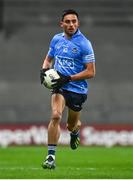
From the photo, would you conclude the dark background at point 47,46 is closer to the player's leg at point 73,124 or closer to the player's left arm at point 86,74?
the player's leg at point 73,124

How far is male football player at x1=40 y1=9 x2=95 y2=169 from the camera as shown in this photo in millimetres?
9961

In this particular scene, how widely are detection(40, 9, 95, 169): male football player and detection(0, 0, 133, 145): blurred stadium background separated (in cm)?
1303

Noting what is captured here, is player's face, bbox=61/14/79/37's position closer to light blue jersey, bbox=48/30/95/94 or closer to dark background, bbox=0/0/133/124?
light blue jersey, bbox=48/30/95/94

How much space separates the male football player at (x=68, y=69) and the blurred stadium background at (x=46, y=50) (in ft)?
42.7

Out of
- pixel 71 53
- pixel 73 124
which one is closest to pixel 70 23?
pixel 71 53

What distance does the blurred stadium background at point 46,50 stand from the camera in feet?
81.8

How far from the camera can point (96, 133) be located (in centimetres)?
2191

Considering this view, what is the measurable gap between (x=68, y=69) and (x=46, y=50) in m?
15.7

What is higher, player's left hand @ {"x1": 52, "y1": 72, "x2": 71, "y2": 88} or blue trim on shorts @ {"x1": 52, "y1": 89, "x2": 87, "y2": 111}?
player's left hand @ {"x1": 52, "y1": 72, "x2": 71, "y2": 88}

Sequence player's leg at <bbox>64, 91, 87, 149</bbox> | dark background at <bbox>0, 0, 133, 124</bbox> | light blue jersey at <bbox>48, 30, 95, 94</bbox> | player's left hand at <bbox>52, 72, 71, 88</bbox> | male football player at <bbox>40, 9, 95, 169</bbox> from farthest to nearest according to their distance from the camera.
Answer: dark background at <bbox>0, 0, 133, 124</bbox>, player's leg at <bbox>64, 91, 87, 149</bbox>, light blue jersey at <bbox>48, 30, 95, 94</bbox>, player's left hand at <bbox>52, 72, 71, 88</bbox>, male football player at <bbox>40, 9, 95, 169</bbox>

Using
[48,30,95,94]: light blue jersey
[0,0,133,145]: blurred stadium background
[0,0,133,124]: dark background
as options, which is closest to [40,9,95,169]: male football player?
[48,30,95,94]: light blue jersey

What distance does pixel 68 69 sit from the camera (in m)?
10.6

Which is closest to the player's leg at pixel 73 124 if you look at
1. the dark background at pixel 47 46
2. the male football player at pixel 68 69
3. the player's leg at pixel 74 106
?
the player's leg at pixel 74 106

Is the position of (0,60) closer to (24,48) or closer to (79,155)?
(24,48)
